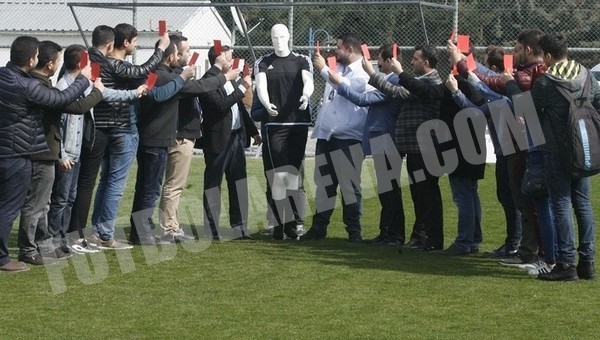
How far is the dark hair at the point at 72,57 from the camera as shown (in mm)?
9484

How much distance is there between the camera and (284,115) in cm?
1113

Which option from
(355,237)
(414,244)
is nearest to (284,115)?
(355,237)

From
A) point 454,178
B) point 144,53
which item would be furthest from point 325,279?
point 144,53

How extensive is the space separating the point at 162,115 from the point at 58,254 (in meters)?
1.68

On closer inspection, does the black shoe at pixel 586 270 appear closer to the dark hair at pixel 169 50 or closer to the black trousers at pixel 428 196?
the black trousers at pixel 428 196

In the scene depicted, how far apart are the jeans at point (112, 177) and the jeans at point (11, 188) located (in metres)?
1.31

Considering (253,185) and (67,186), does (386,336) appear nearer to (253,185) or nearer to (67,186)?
(67,186)

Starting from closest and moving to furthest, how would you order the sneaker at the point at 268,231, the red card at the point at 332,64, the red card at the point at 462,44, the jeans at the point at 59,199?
the jeans at the point at 59,199, the red card at the point at 462,44, the red card at the point at 332,64, the sneaker at the point at 268,231

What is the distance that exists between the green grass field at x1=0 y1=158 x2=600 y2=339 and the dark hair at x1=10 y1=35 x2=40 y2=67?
1664mm

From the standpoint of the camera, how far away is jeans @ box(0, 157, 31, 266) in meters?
8.82

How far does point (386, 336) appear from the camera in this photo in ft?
22.6

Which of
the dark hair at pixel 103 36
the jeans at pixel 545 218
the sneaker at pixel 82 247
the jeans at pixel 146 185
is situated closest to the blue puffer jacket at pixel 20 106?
the dark hair at pixel 103 36

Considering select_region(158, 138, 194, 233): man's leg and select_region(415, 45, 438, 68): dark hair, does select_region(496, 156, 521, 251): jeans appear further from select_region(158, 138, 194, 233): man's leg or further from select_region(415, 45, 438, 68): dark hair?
select_region(158, 138, 194, 233): man's leg

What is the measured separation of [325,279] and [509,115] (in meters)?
2.19
